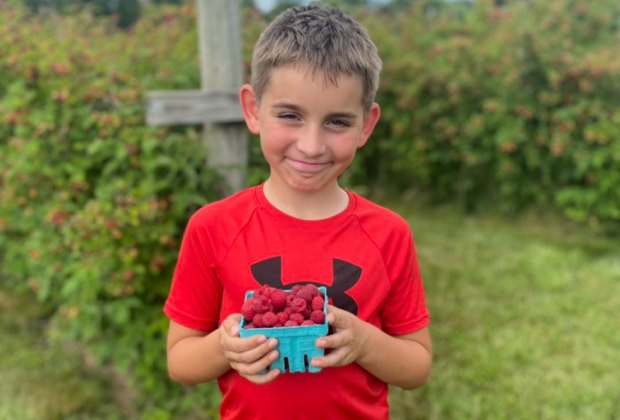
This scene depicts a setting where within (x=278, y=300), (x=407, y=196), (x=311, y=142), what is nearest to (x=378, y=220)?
(x=311, y=142)

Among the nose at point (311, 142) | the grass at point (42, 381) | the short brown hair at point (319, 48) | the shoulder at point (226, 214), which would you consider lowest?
the grass at point (42, 381)

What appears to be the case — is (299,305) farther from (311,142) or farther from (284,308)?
(311,142)

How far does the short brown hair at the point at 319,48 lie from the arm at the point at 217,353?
0.58 meters

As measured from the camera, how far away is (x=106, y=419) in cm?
330

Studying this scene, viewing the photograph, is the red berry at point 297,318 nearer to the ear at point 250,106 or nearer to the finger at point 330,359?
the finger at point 330,359

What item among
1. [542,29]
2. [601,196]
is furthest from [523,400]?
[542,29]

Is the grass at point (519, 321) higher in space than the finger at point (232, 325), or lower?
lower

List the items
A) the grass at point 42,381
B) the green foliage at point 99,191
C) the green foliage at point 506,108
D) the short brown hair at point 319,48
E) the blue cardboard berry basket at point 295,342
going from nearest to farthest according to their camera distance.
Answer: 1. the blue cardboard berry basket at point 295,342
2. the short brown hair at point 319,48
3. the green foliage at point 99,191
4. the grass at point 42,381
5. the green foliage at point 506,108

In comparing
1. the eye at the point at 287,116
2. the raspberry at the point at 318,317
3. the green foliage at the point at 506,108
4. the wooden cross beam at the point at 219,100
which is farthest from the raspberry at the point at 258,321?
the green foliage at the point at 506,108

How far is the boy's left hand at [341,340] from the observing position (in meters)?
1.29

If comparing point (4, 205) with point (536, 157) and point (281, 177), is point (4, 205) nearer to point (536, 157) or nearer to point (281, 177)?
point (281, 177)

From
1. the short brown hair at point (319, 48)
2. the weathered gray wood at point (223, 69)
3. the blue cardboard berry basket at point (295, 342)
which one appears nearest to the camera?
the blue cardboard berry basket at point (295, 342)

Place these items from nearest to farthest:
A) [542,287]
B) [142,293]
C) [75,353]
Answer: [142,293] < [75,353] < [542,287]

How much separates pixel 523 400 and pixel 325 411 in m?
2.29
